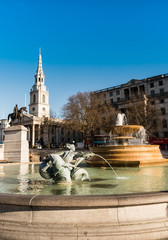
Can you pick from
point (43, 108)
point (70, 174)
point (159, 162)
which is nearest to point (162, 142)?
point (159, 162)

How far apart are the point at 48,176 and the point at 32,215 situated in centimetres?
245

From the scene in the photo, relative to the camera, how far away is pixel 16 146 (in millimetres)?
19406

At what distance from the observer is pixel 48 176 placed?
5.41m

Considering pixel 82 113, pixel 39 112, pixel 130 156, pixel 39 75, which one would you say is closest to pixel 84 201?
pixel 130 156

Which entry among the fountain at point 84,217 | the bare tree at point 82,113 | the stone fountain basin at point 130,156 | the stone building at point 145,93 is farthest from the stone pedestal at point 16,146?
the stone building at point 145,93

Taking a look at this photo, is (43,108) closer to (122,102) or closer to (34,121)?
(34,121)

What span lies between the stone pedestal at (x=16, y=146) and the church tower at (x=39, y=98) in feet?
240

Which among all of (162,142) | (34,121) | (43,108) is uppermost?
(43,108)

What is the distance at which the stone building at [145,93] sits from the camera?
54188mm

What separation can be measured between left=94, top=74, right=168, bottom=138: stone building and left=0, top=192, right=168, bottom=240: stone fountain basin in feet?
164

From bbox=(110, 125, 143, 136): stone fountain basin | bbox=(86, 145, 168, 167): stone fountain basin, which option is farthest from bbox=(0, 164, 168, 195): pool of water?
bbox=(110, 125, 143, 136): stone fountain basin

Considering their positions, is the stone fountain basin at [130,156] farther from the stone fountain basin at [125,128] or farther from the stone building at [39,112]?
the stone building at [39,112]

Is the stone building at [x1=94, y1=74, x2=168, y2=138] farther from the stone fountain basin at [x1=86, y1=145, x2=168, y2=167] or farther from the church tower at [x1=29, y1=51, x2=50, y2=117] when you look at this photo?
the stone fountain basin at [x1=86, y1=145, x2=168, y2=167]

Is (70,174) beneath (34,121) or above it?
beneath
